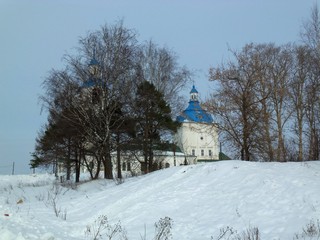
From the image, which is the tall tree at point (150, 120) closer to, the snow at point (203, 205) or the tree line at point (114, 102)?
the tree line at point (114, 102)

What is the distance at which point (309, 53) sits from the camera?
28.1m

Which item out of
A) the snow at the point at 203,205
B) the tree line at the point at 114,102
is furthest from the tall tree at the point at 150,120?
the snow at the point at 203,205

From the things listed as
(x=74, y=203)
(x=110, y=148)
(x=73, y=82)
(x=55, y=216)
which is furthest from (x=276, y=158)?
(x=55, y=216)

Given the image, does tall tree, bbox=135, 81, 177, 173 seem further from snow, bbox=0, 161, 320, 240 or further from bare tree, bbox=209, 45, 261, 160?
snow, bbox=0, 161, 320, 240

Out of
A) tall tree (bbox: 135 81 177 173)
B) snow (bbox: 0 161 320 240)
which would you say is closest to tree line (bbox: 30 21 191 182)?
tall tree (bbox: 135 81 177 173)

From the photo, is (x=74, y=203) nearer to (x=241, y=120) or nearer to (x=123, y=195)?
(x=123, y=195)

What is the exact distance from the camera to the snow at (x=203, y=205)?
877 cm

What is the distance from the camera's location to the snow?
28.8ft

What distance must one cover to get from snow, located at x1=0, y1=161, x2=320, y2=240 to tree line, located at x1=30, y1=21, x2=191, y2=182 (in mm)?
9524

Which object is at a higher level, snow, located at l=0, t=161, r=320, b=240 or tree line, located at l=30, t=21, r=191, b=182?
tree line, located at l=30, t=21, r=191, b=182

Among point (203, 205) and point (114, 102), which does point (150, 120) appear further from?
point (203, 205)

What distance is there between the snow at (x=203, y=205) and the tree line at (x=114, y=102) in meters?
9.52

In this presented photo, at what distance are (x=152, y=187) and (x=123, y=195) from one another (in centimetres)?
105

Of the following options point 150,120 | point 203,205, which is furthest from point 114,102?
point 203,205
